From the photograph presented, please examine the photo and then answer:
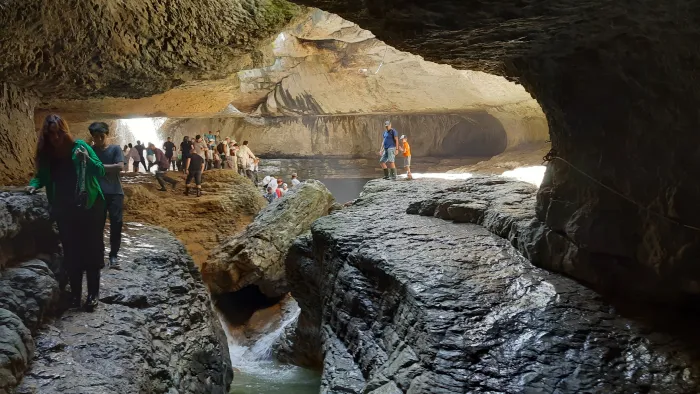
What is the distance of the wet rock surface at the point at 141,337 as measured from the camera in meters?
3.97

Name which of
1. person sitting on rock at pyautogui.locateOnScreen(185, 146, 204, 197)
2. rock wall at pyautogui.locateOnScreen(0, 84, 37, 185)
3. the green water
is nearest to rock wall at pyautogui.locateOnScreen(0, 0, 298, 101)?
rock wall at pyautogui.locateOnScreen(0, 84, 37, 185)

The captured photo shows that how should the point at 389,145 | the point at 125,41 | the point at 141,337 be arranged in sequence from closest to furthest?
1. the point at 141,337
2. the point at 125,41
3. the point at 389,145

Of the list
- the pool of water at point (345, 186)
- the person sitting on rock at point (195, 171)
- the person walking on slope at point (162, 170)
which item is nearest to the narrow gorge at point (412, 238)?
the person sitting on rock at point (195, 171)

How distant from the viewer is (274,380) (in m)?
8.20

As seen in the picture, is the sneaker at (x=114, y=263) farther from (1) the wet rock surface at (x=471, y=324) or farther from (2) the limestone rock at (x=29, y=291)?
(1) the wet rock surface at (x=471, y=324)

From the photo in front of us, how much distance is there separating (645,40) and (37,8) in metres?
6.52

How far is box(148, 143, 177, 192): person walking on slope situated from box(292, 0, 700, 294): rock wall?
962 centimetres

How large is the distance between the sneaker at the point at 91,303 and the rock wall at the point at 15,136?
4013 mm

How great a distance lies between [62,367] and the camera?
3945mm

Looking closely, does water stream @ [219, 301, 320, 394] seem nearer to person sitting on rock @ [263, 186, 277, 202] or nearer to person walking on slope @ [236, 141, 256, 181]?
person sitting on rock @ [263, 186, 277, 202]

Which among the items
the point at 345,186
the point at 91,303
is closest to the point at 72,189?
the point at 91,303

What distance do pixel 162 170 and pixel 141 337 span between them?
923 centimetres

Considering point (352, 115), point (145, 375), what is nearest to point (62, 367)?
point (145, 375)

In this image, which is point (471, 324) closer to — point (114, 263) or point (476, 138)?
point (114, 263)
